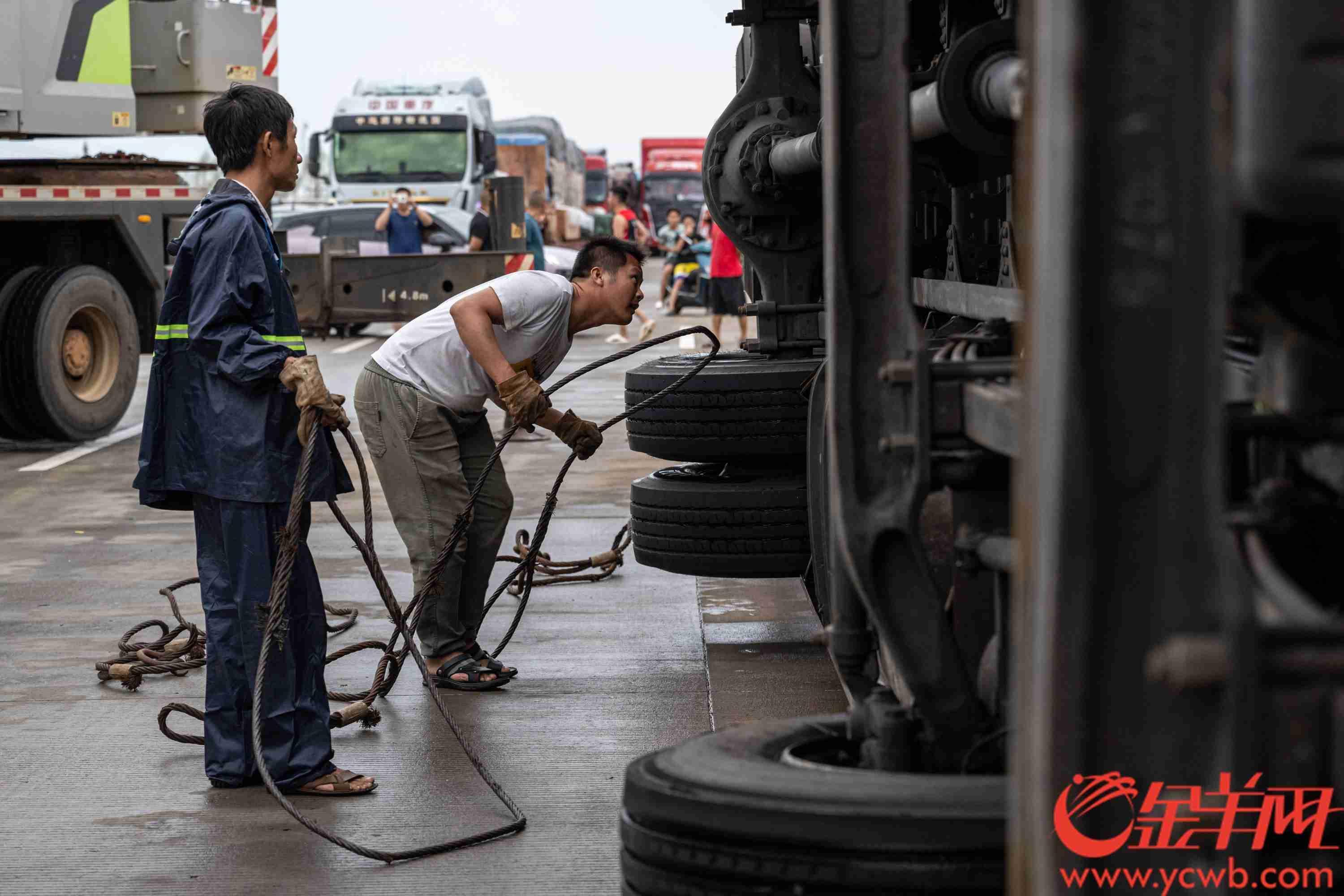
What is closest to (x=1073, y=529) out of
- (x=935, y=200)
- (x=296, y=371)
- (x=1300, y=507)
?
(x=1300, y=507)

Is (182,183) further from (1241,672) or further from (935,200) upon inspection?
(1241,672)

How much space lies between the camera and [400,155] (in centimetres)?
2803

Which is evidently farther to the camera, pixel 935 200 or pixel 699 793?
pixel 935 200

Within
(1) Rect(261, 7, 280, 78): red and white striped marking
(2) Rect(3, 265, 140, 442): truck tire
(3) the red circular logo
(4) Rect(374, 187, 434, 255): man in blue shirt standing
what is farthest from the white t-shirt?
(4) Rect(374, 187, 434, 255): man in blue shirt standing

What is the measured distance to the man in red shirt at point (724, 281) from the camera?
1814cm

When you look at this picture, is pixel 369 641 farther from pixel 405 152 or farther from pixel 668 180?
pixel 668 180

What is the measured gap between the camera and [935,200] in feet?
19.3

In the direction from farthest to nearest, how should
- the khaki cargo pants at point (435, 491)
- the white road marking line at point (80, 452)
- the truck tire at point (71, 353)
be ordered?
the truck tire at point (71, 353)
the white road marking line at point (80, 452)
the khaki cargo pants at point (435, 491)

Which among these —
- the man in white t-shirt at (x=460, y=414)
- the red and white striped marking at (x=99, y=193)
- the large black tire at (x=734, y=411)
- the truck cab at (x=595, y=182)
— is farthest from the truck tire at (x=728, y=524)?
the truck cab at (x=595, y=182)

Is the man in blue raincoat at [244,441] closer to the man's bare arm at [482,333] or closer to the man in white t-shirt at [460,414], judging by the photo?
the man's bare arm at [482,333]

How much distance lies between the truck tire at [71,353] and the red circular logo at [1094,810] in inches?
445

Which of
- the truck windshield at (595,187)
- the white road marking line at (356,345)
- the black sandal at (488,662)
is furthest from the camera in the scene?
the truck windshield at (595,187)

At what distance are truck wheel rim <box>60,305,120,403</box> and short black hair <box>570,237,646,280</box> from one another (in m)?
7.71

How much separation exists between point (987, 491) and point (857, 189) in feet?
1.65
